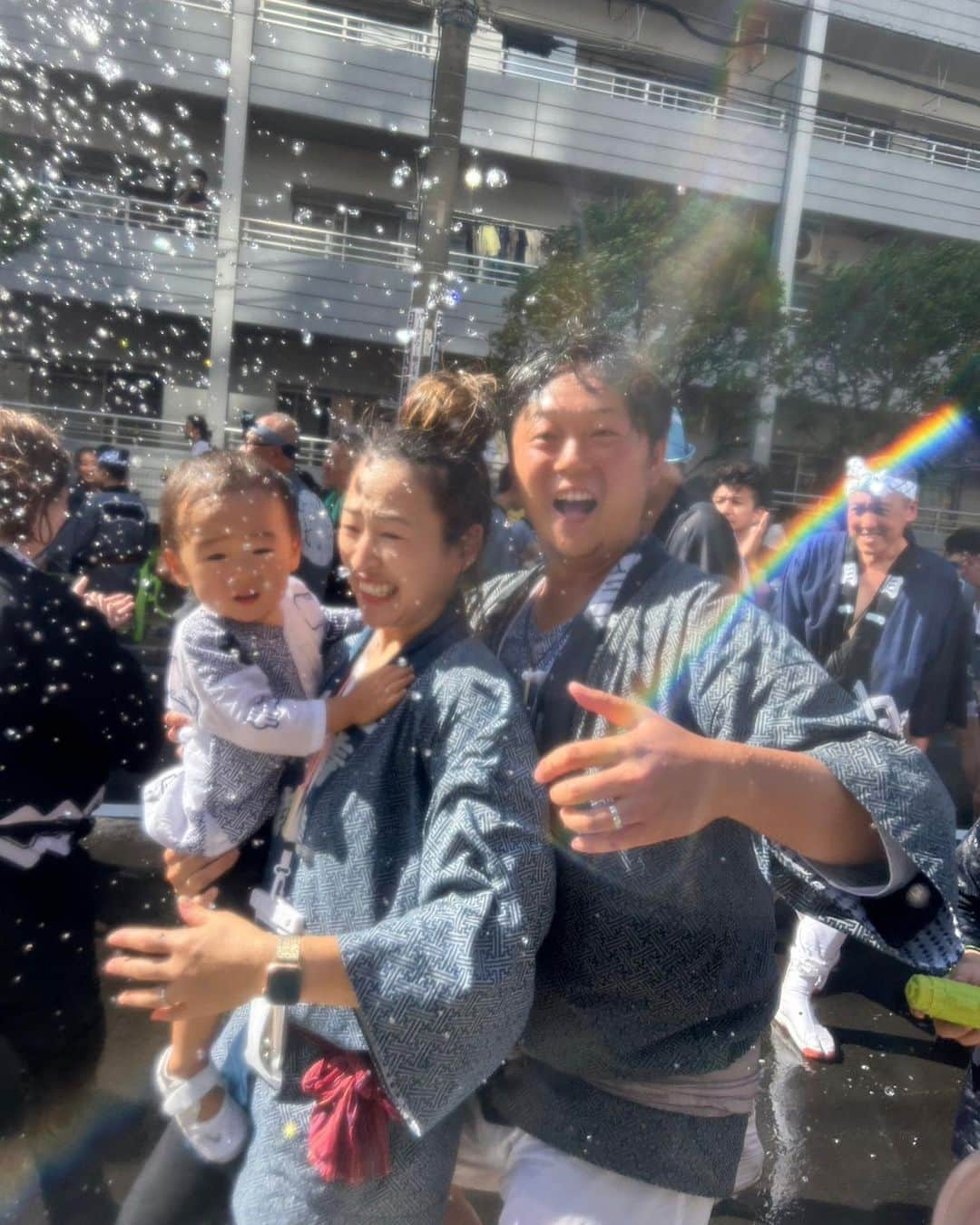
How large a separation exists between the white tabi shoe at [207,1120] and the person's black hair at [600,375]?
92 cm

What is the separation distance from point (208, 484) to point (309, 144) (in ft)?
8.26

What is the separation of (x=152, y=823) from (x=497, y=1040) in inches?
22.0

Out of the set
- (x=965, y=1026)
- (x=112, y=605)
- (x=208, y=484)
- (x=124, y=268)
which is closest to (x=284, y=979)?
(x=208, y=484)

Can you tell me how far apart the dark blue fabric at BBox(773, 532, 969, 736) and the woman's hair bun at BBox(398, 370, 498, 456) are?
6.85 feet

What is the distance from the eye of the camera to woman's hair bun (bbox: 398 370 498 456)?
1.03m

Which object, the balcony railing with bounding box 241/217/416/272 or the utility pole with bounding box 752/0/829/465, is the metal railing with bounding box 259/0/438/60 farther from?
the utility pole with bounding box 752/0/829/465

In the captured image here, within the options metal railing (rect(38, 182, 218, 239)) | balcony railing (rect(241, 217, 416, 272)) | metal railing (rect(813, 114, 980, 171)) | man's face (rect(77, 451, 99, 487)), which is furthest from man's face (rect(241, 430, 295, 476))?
Result: metal railing (rect(813, 114, 980, 171))

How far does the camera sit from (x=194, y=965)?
734 millimetres

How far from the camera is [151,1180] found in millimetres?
1134

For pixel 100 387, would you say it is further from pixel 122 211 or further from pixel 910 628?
pixel 910 628

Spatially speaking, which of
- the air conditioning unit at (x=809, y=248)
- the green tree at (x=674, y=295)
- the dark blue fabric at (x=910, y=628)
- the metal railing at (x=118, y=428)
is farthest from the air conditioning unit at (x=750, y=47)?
the metal railing at (x=118, y=428)

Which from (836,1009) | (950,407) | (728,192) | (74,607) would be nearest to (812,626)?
(836,1009)

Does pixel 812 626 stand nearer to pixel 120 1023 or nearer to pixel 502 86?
pixel 502 86

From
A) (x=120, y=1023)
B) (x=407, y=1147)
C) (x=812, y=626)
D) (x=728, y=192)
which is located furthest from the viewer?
(x=728, y=192)
